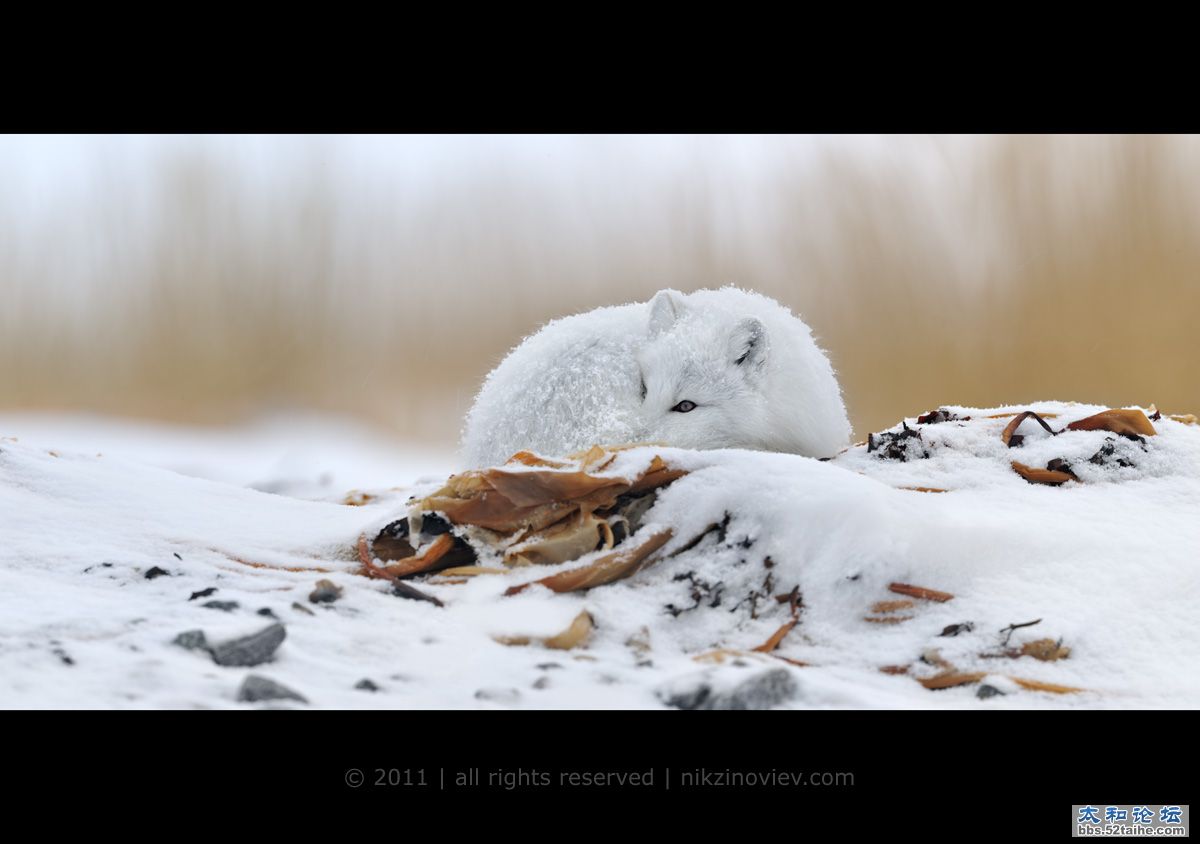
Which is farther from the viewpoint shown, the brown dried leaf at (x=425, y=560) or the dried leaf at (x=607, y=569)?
the brown dried leaf at (x=425, y=560)

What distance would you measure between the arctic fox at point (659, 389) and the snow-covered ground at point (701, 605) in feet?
2.12

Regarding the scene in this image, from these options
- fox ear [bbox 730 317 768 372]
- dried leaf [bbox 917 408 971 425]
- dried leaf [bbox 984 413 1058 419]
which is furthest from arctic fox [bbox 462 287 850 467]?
dried leaf [bbox 984 413 1058 419]

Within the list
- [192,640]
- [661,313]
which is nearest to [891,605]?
[192,640]

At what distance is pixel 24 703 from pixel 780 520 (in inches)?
76.8

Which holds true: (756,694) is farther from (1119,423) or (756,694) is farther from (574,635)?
(1119,423)

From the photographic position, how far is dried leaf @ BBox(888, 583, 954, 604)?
2.85 metres

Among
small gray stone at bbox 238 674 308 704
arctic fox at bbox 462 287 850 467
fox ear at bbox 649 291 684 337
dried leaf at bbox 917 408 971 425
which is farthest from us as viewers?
dried leaf at bbox 917 408 971 425

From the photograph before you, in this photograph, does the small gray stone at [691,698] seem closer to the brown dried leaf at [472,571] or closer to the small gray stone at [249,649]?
the small gray stone at [249,649]

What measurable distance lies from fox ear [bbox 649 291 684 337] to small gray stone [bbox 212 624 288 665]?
249 cm

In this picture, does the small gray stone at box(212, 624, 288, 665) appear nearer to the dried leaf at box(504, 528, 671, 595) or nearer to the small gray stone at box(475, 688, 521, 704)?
the small gray stone at box(475, 688, 521, 704)

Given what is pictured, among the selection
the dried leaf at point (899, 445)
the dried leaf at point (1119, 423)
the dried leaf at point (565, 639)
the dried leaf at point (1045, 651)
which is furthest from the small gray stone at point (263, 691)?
the dried leaf at point (1119, 423)

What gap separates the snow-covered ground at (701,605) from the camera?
7.45 ft

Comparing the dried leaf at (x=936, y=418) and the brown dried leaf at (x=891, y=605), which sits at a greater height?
the dried leaf at (x=936, y=418)

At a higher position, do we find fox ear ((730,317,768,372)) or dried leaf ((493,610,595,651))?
fox ear ((730,317,768,372))
